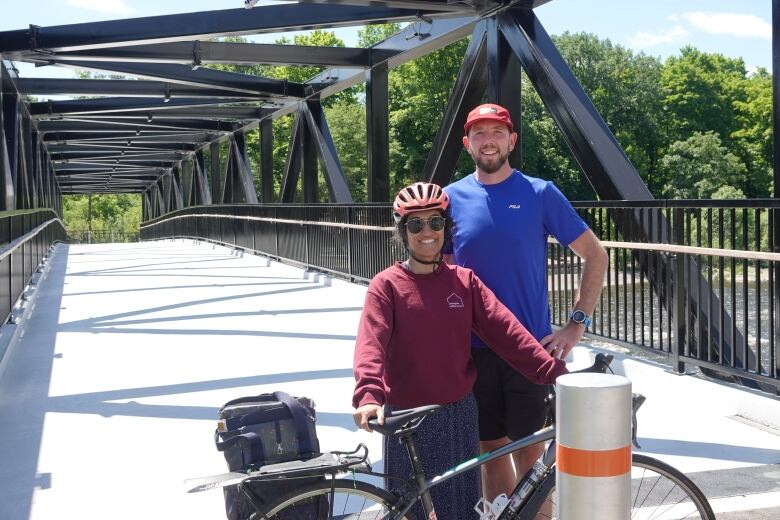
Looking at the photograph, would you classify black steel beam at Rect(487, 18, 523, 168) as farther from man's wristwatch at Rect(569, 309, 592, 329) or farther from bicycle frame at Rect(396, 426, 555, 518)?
bicycle frame at Rect(396, 426, 555, 518)

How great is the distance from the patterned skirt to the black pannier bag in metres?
0.29

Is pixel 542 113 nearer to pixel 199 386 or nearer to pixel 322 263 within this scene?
pixel 322 263

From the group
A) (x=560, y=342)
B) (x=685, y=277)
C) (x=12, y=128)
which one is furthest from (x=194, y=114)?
(x=560, y=342)

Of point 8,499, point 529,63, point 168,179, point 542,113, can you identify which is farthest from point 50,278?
point 542,113

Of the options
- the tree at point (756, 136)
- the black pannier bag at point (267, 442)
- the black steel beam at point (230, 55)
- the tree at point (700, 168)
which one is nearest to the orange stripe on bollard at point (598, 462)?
the black pannier bag at point (267, 442)

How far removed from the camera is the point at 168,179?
198ft

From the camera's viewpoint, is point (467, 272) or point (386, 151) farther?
point (386, 151)

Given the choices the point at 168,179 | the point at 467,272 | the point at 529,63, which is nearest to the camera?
the point at 467,272

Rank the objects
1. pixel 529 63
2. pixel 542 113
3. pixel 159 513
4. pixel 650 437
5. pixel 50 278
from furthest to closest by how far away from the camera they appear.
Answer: pixel 542 113 < pixel 50 278 < pixel 529 63 < pixel 650 437 < pixel 159 513

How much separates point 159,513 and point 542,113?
205ft

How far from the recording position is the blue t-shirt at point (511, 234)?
351 centimetres

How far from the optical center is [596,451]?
204 cm

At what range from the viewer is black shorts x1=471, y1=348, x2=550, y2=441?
341cm

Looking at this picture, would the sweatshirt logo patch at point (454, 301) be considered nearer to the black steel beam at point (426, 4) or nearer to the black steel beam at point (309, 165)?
the black steel beam at point (426, 4)
